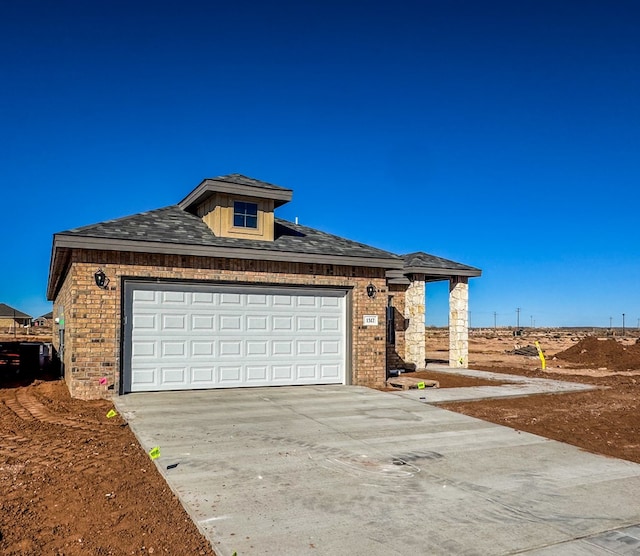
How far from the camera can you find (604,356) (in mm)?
26828

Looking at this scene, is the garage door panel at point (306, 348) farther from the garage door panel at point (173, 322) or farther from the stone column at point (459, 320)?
the stone column at point (459, 320)

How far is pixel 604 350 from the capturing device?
91.1ft

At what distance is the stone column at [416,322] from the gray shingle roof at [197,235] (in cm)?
419

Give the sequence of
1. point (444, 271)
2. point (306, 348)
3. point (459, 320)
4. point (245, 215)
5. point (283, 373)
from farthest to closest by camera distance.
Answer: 1. point (459, 320)
2. point (444, 271)
3. point (245, 215)
4. point (306, 348)
5. point (283, 373)

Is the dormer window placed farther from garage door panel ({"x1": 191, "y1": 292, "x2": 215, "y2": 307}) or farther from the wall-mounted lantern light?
the wall-mounted lantern light

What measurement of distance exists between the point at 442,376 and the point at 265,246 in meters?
7.34

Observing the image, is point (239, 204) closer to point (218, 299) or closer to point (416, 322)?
point (218, 299)

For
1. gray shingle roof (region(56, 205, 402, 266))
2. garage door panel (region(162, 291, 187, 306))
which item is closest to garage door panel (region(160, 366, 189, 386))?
garage door panel (region(162, 291, 187, 306))

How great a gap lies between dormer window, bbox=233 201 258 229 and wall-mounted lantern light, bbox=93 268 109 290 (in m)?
3.67

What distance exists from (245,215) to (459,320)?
9690 millimetres

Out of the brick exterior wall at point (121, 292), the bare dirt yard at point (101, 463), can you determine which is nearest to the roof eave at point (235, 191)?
the brick exterior wall at point (121, 292)

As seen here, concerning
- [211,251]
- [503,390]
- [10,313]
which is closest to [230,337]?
[211,251]

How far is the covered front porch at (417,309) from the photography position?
19.5 metres

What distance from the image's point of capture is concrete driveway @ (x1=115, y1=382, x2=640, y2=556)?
183 inches
